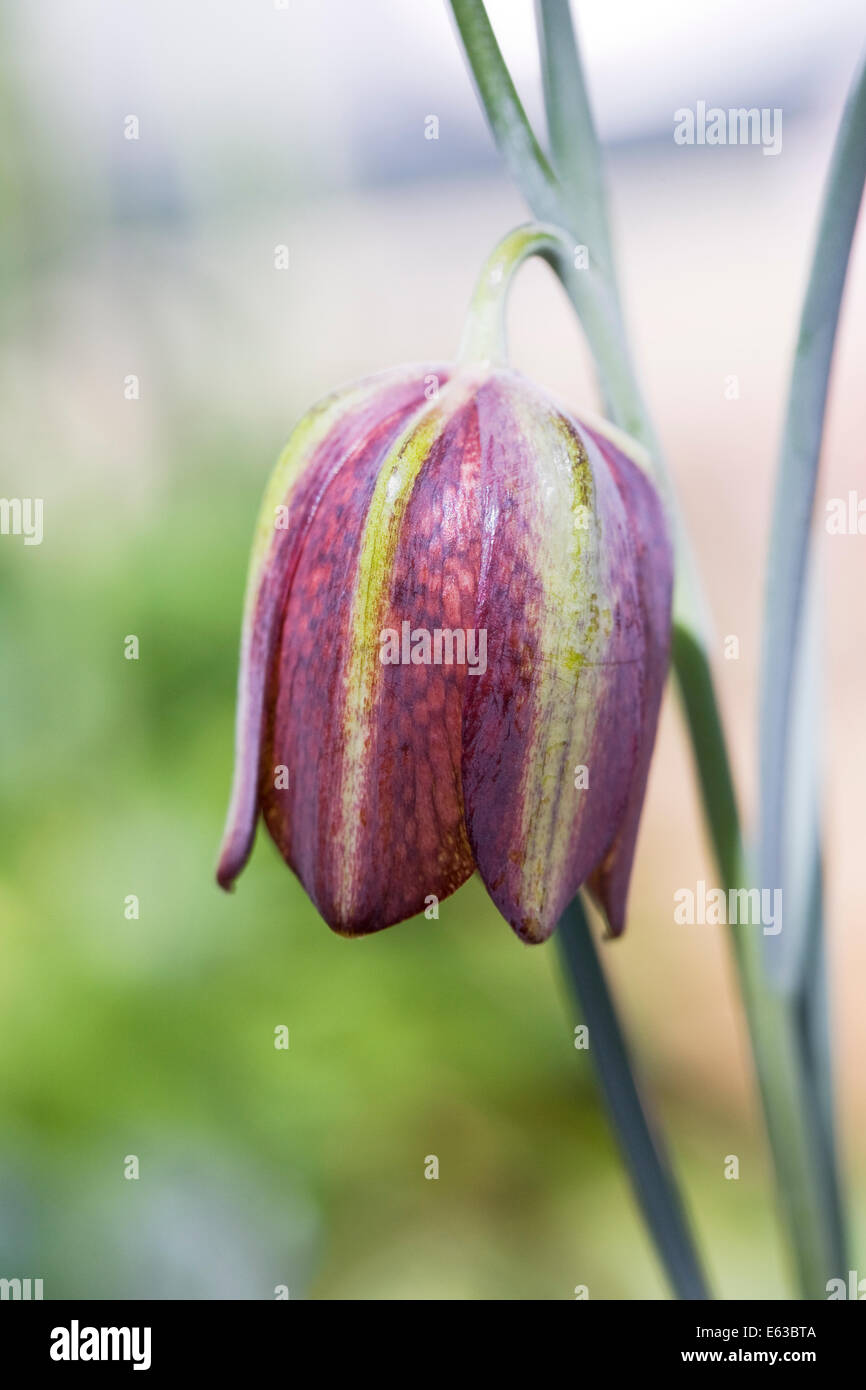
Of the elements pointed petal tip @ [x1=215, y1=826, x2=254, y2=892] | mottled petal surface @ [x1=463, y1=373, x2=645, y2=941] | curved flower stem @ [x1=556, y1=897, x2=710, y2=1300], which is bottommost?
curved flower stem @ [x1=556, y1=897, x2=710, y2=1300]

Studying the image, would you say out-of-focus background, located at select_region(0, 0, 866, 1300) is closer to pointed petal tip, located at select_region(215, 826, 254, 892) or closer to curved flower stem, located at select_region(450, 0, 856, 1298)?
curved flower stem, located at select_region(450, 0, 856, 1298)

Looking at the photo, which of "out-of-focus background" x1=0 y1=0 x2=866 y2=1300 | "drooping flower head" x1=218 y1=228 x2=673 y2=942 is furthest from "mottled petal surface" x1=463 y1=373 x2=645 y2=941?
"out-of-focus background" x1=0 y1=0 x2=866 y2=1300

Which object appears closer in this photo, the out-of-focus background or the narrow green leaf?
the narrow green leaf

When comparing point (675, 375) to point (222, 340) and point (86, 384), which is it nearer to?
point (222, 340)

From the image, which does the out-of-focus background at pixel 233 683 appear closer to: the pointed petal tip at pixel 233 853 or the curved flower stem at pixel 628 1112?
the curved flower stem at pixel 628 1112

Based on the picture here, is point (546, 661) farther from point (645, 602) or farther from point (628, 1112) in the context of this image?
point (628, 1112)
